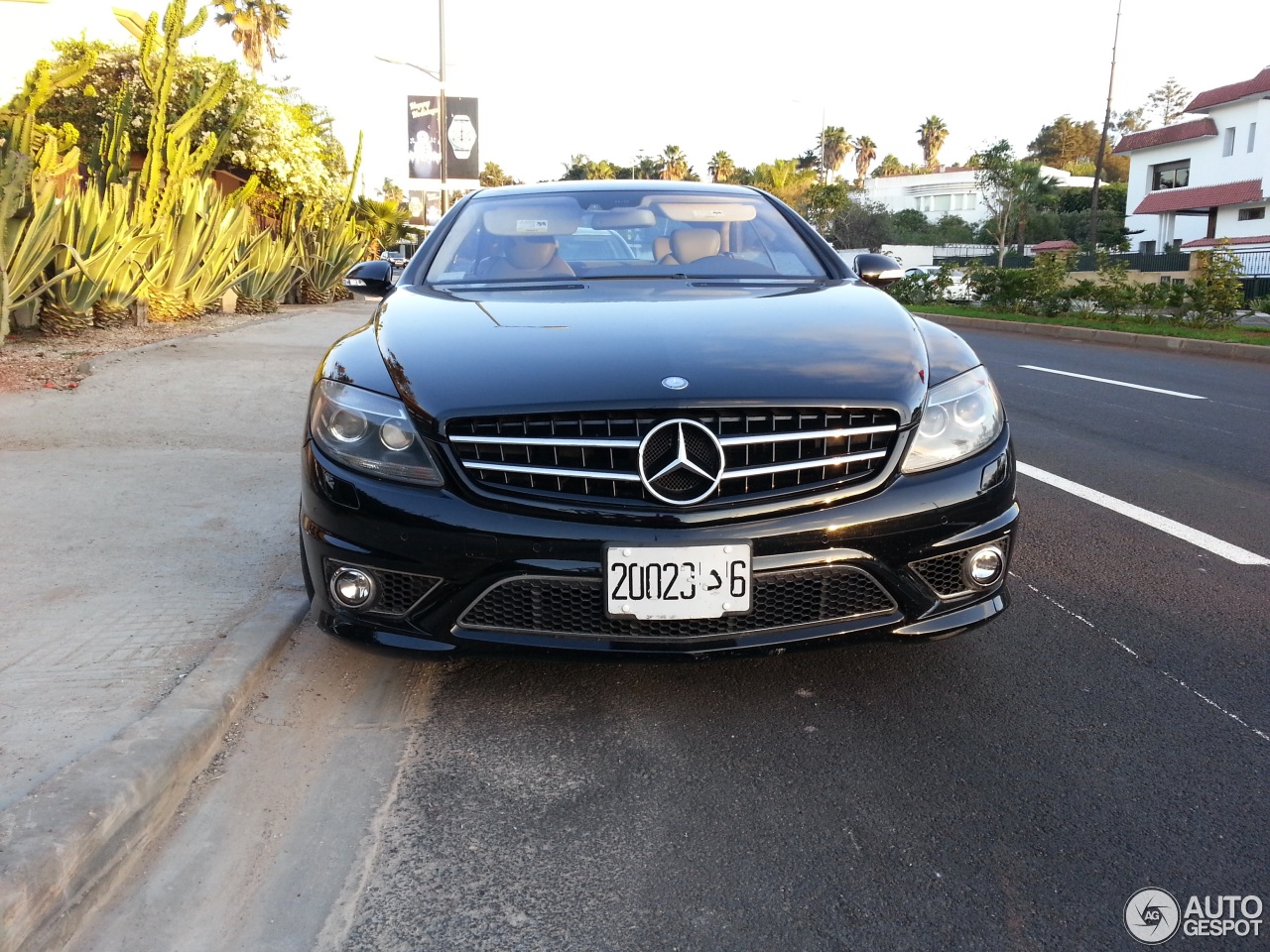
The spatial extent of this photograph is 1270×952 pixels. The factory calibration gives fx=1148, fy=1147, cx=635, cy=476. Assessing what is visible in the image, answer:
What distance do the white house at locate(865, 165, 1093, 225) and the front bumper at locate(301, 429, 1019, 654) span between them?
77930 millimetres

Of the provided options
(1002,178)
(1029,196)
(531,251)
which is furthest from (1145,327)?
(1029,196)

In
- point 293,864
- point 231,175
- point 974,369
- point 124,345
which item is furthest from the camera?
point 231,175

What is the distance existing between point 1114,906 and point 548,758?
4.43 feet

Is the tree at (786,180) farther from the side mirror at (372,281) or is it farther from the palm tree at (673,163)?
the side mirror at (372,281)

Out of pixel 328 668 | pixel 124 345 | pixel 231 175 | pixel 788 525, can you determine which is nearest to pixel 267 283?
pixel 124 345

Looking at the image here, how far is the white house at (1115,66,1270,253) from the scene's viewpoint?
44.3 metres

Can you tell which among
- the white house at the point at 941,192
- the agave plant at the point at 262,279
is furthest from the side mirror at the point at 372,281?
the white house at the point at 941,192

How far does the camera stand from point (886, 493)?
2.94 m

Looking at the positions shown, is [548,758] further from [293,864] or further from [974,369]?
[974,369]

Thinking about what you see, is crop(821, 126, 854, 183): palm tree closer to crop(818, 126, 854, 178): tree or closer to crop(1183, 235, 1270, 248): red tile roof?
crop(818, 126, 854, 178): tree

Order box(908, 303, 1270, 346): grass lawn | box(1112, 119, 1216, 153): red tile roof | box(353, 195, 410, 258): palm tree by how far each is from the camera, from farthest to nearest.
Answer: box(1112, 119, 1216, 153): red tile roof → box(353, 195, 410, 258): palm tree → box(908, 303, 1270, 346): grass lawn

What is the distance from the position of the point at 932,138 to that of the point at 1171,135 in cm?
5057

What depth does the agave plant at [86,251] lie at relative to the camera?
9969 millimetres

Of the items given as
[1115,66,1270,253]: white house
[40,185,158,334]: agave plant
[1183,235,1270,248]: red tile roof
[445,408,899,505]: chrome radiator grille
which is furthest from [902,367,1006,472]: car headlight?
[1115,66,1270,253]: white house
